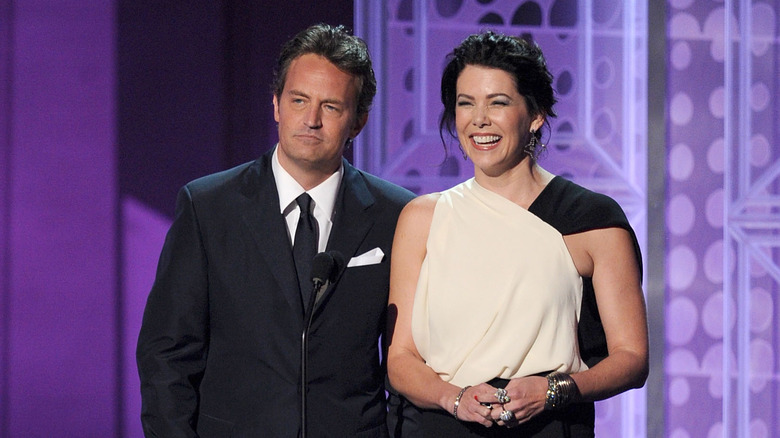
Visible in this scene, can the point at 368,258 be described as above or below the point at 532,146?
below

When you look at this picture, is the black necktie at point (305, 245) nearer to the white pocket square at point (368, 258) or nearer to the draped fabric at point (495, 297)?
the white pocket square at point (368, 258)

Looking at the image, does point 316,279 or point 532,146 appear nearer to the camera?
point 316,279

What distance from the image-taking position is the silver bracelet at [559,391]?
1.74 m

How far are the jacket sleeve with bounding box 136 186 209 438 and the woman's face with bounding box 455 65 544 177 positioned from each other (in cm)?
68

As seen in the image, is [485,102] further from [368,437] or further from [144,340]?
[144,340]

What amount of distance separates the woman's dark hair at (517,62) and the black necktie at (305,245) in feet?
1.35

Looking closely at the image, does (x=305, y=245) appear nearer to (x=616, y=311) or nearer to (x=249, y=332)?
(x=249, y=332)

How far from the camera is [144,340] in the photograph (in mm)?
2039

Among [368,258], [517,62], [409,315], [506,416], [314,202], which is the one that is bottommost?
[506,416]

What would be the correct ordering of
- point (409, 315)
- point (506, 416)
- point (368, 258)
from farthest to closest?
point (368, 258)
point (409, 315)
point (506, 416)

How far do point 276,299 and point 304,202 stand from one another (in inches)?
10.0

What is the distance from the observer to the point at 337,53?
217cm

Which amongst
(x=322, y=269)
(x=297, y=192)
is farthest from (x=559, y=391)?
(x=297, y=192)

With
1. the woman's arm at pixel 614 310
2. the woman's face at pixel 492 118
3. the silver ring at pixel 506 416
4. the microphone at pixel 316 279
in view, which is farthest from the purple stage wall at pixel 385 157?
the silver ring at pixel 506 416
